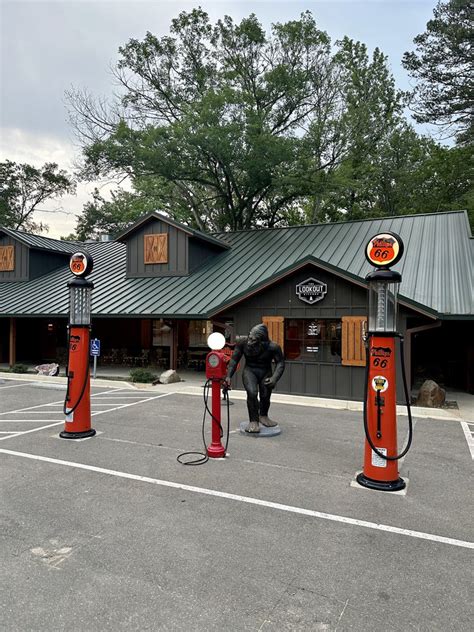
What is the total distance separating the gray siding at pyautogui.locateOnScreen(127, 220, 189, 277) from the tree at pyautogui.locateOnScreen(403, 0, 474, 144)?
614 inches

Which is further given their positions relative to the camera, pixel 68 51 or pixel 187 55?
pixel 187 55

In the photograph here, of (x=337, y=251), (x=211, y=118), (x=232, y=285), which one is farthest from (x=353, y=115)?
(x=232, y=285)

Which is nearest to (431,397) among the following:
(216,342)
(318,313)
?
(318,313)

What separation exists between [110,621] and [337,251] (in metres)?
14.0

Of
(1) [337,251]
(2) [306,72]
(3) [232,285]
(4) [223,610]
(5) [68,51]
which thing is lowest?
(4) [223,610]

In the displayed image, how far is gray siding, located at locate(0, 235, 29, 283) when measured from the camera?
20703 millimetres

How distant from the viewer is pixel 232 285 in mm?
15578

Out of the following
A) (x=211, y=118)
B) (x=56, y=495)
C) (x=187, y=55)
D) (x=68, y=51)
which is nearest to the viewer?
(x=56, y=495)

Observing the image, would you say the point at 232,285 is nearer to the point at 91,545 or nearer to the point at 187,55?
the point at 91,545

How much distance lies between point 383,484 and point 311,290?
7.64m

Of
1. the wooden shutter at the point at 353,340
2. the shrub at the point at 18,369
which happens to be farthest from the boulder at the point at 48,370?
the wooden shutter at the point at 353,340

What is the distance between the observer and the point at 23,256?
68.2 feet

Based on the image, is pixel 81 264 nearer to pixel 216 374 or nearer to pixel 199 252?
pixel 216 374

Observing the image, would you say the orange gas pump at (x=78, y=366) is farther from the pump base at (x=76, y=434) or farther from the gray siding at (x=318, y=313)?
the gray siding at (x=318, y=313)
